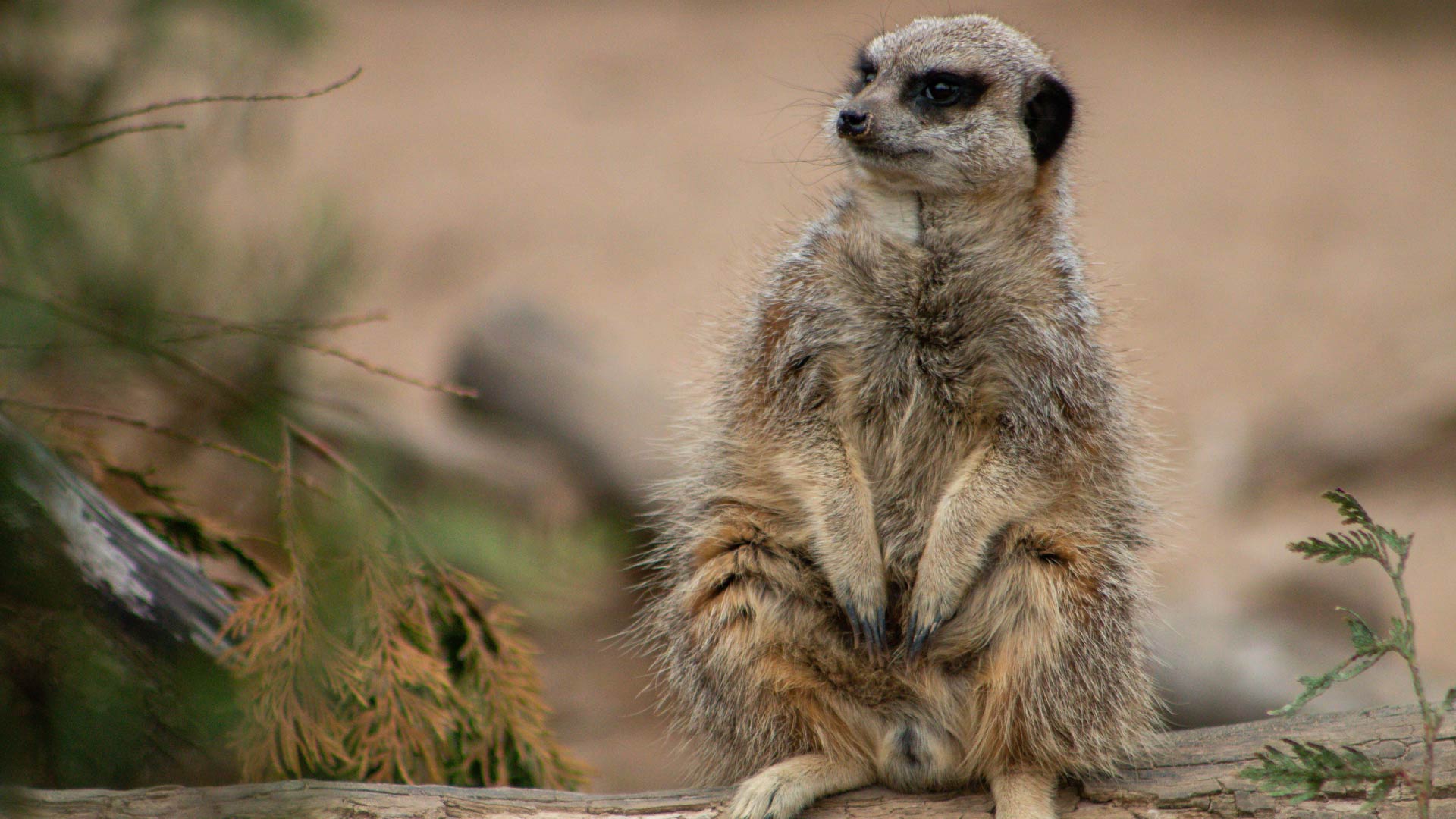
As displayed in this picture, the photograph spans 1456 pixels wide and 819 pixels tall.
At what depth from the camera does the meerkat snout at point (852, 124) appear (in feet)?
9.89

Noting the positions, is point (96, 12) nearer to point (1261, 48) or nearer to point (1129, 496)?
point (1129, 496)

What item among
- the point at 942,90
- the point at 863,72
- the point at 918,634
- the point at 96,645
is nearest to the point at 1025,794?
the point at 918,634

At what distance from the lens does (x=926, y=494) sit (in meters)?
3.06

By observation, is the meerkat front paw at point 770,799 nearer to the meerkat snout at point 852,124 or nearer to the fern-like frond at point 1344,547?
the fern-like frond at point 1344,547

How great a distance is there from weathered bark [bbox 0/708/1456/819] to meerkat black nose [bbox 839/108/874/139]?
1.59 m

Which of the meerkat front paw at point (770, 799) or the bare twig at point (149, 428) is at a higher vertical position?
the bare twig at point (149, 428)

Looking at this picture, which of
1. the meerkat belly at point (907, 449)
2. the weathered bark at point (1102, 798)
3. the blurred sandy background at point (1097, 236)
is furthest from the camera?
the blurred sandy background at point (1097, 236)

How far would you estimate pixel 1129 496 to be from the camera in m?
3.07

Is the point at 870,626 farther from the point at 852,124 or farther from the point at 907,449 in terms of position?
the point at 852,124

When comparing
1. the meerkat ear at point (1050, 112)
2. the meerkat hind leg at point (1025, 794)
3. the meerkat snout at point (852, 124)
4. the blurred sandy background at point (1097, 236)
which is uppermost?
the blurred sandy background at point (1097, 236)

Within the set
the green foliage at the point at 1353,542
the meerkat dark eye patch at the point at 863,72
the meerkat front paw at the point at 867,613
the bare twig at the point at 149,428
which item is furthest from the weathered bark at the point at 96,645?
the meerkat dark eye patch at the point at 863,72

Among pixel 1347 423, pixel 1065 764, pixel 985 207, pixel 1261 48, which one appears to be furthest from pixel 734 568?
pixel 1261 48

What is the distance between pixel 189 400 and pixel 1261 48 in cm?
1299

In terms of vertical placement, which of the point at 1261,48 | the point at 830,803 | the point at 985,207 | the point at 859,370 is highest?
the point at 1261,48
